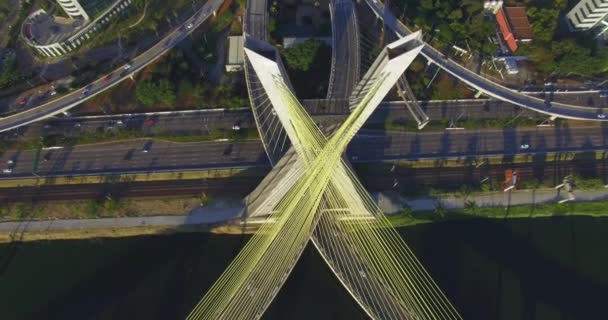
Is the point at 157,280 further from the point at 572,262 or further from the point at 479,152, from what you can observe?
the point at 572,262

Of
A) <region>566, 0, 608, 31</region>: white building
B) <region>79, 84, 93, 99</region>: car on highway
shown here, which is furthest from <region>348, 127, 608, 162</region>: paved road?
<region>79, 84, 93, 99</region>: car on highway

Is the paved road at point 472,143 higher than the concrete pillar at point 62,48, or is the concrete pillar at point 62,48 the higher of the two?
the concrete pillar at point 62,48

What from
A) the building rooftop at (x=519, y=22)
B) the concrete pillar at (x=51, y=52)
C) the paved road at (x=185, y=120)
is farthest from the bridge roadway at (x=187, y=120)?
the building rooftop at (x=519, y=22)

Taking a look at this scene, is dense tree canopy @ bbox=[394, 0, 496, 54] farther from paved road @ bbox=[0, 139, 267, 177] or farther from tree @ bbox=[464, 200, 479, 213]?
paved road @ bbox=[0, 139, 267, 177]

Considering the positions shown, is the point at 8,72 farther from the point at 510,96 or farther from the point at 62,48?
the point at 510,96

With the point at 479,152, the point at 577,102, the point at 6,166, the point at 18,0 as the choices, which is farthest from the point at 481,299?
the point at 18,0

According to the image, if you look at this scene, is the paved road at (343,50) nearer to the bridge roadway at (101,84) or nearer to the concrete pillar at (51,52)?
the bridge roadway at (101,84)

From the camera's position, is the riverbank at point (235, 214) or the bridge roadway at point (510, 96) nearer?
the riverbank at point (235, 214)
